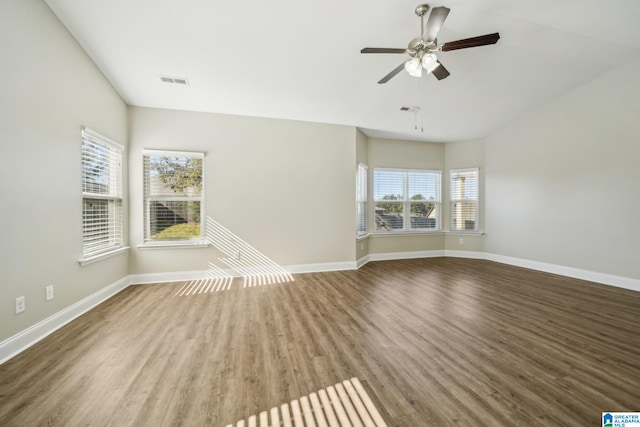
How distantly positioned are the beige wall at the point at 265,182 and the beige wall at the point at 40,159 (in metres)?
1.00

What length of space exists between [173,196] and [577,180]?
22.7ft

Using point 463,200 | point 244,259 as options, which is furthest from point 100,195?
point 463,200

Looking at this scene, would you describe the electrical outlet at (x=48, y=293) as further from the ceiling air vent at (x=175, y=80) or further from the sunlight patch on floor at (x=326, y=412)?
the ceiling air vent at (x=175, y=80)

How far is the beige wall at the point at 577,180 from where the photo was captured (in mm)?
3758

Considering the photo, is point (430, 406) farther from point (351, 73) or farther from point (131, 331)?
point (351, 73)

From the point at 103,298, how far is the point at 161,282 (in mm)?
821

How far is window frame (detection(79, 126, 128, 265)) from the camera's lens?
301cm

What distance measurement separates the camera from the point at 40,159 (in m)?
2.35

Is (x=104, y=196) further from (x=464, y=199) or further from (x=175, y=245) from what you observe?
(x=464, y=199)

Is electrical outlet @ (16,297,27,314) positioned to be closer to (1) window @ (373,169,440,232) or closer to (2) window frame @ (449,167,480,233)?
(1) window @ (373,169,440,232)

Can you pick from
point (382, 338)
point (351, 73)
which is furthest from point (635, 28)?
point (382, 338)

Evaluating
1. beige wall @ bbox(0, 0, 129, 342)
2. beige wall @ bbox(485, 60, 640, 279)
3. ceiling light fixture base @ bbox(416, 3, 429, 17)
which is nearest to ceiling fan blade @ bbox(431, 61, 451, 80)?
ceiling light fixture base @ bbox(416, 3, 429, 17)

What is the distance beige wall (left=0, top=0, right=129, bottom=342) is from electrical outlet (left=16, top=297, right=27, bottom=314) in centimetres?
4

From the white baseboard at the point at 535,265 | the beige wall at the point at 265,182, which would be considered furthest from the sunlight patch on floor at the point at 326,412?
the white baseboard at the point at 535,265
